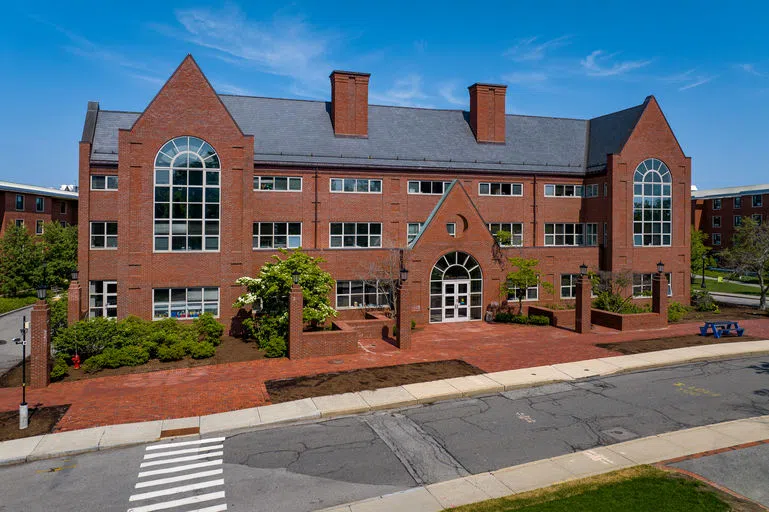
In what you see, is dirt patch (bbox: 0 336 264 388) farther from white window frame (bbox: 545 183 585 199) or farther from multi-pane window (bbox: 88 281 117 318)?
white window frame (bbox: 545 183 585 199)

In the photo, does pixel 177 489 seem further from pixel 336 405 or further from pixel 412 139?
pixel 412 139

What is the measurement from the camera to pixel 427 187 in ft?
118

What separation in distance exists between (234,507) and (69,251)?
48.6 metres

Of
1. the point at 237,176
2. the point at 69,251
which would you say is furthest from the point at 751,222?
the point at 69,251

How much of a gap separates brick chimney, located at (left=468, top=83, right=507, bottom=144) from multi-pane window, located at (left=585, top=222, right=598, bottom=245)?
915 cm

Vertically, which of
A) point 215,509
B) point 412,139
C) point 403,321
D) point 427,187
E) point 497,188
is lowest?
point 215,509

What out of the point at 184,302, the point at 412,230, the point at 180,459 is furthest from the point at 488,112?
the point at 180,459

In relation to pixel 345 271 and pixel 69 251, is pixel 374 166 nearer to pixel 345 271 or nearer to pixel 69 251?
pixel 345 271

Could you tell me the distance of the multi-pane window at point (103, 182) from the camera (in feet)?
96.9

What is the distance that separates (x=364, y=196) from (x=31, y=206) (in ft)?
147

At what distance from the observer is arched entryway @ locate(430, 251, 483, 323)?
31.9 m

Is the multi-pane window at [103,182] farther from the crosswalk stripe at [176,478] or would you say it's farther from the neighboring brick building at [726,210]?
the neighboring brick building at [726,210]

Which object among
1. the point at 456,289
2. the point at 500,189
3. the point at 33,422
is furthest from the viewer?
the point at 500,189

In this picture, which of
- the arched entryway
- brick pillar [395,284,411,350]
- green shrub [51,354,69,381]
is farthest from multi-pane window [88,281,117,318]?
the arched entryway
